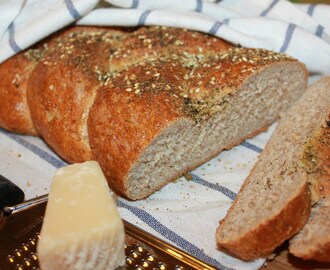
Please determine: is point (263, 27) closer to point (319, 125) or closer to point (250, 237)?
point (319, 125)

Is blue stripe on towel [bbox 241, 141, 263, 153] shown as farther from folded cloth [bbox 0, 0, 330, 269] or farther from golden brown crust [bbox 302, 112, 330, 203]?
golden brown crust [bbox 302, 112, 330, 203]

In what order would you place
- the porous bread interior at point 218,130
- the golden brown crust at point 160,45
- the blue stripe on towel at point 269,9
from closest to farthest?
1. the porous bread interior at point 218,130
2. the golden brown crust at point 160,45
3. the blue stripe on towel at point 269,9

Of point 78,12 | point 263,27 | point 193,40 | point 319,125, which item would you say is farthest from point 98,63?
point 319,125

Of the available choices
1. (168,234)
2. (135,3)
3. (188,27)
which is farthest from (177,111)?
(135,3)

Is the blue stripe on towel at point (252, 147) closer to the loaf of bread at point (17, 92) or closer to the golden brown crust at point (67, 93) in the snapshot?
the golden brown crust at point (67, 93)

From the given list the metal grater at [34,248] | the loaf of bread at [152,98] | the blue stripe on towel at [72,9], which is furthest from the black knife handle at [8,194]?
the blue stripe on towel at [72,9]

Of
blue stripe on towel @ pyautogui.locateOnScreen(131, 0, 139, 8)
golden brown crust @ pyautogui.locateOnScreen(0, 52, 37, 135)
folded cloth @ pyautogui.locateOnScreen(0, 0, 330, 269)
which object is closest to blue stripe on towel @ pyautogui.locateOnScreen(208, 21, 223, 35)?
folded cloth @ pyautogui.locateOnScreen(0, 0, 330, 269)
